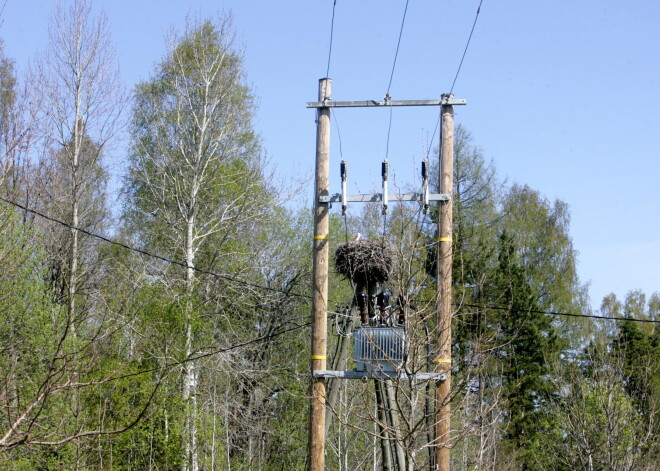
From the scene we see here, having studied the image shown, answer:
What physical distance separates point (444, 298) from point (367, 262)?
2.03 metres

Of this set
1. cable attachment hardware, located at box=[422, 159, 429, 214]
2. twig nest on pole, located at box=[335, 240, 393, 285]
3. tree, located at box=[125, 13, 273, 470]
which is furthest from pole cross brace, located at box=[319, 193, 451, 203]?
tree, located at box=[125, 13, 273, 470]

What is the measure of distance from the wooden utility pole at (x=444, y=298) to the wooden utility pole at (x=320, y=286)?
1301 millimetres

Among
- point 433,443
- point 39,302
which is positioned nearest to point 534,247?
point 39,302

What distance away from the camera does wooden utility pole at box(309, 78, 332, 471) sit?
34.0ft

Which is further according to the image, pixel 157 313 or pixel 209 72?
pixel 209 72

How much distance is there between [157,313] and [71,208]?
18.9ft

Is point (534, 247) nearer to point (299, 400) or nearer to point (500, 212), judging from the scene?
point (500, 212)

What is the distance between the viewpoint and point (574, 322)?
36.2m

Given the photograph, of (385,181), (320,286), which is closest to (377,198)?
(385,181)

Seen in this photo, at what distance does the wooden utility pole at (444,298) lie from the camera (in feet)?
32.5

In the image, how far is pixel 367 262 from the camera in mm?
11812

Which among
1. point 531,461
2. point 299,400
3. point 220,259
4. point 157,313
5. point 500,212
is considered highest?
point 500,212

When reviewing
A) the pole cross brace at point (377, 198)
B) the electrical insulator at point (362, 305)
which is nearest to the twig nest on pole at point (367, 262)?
the electrical insulator at point (362, 305)

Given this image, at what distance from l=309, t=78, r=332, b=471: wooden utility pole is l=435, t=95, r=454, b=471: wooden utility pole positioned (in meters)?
1.30
